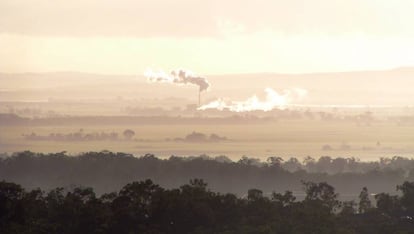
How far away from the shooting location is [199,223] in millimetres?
100125

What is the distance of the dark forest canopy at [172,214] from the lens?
310 feet

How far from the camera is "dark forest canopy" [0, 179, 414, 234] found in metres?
94.6

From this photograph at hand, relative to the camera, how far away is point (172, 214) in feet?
326

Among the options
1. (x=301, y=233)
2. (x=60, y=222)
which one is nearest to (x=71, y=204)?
(x=60, y=222)

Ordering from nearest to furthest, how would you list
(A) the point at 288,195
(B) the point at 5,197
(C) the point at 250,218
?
1. (B) the point at 5,197
2. (C) the point at 250,218
3. (A) the point at 288,195

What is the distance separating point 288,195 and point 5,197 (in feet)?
94.6

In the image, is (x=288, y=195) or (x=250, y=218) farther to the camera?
(x=288, y=195)

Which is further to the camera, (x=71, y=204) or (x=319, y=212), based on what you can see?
(x=319, y=212)

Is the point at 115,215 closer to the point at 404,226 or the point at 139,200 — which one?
the point at 139,200

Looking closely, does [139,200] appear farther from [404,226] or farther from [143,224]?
[404,226]

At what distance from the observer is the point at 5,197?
9469cm

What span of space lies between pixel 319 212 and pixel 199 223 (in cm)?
1078

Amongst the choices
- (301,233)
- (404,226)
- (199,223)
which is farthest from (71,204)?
(404,226)

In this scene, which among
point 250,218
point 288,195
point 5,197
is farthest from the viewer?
point 288,195
